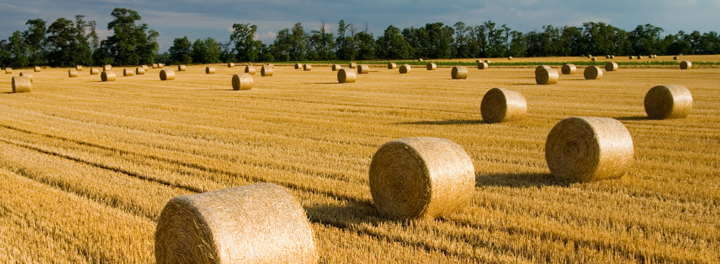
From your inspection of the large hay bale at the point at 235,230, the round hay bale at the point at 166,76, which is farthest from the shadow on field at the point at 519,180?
the round hay bale at the point at 166,76

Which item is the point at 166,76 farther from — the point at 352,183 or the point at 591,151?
the point at 591,151

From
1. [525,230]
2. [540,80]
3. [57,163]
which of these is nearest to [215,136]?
[57,163]

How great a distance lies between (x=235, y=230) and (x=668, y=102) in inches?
545

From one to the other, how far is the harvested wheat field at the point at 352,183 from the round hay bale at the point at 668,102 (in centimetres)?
36

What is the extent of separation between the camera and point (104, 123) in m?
15.6

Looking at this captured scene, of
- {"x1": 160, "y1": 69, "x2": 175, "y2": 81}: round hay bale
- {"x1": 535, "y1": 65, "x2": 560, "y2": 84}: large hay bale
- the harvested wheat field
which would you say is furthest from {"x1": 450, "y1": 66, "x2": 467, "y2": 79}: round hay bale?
{"x1": 160, "y1": 69, "x2": 175, "y2": 81}: round hay bale

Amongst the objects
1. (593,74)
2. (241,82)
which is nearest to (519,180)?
(241,82)

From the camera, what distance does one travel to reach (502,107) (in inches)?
596

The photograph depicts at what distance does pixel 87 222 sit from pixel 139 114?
11626 mm

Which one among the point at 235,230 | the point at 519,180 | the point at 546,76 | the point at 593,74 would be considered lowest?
the point at 519,180

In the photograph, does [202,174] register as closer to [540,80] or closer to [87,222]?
[87,222]

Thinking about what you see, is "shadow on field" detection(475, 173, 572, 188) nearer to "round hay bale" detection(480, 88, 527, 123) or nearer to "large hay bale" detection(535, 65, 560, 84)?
"round hay bale" detection(480, 88, 527, 123)

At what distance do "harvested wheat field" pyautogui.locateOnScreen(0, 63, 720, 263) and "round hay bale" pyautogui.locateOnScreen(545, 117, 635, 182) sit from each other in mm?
188

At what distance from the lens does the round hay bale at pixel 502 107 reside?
15.1 metres
